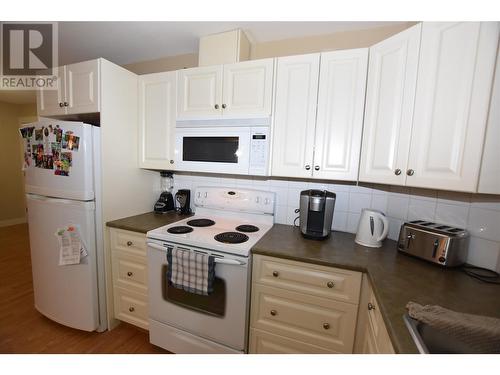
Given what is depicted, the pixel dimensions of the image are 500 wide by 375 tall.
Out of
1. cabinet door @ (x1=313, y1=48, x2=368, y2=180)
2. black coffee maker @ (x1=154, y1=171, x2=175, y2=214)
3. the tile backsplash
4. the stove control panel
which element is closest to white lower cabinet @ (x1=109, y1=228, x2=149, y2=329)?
black coffee maker @ (x1=154, y1=171, x2=175, y2=214)

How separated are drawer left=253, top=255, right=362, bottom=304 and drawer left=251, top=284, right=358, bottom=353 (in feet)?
0.12

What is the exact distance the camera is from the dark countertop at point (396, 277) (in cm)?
81

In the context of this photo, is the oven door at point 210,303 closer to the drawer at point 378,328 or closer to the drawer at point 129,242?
the drawer at point 129,242

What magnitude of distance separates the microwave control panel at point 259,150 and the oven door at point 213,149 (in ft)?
0.11

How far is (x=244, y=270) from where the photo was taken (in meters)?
1.27

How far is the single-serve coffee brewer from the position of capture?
56.8 inches

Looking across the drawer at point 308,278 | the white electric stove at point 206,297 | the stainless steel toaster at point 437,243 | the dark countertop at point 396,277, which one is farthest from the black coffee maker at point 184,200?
the stainless steel toaster at point 437,243

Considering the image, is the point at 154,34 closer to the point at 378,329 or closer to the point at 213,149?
the point at 213,149

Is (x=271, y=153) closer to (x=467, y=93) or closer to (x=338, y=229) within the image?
(x=338, y=229)

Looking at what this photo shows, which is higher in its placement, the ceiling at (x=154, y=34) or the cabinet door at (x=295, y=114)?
the ceiling at (x=154, y=34)

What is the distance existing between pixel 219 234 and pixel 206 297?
40 cm

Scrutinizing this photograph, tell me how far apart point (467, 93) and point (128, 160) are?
7.11ft

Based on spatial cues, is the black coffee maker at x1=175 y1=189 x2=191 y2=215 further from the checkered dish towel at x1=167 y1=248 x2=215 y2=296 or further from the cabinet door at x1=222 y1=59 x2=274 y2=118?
the cabinet door at x1=222 y1=59 x2=274 y2=118
